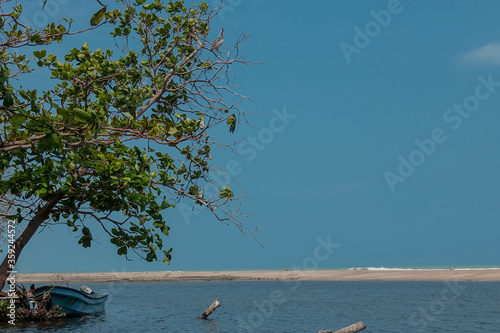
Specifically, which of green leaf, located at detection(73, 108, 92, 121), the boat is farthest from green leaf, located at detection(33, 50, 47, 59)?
the boat

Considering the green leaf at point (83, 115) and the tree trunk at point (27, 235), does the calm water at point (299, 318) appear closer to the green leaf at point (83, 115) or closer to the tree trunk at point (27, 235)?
the tree trunk at point (27, 235)

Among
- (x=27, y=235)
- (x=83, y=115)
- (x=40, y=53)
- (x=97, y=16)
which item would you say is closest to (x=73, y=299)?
(x=27, y=235)

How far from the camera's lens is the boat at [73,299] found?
29.8m

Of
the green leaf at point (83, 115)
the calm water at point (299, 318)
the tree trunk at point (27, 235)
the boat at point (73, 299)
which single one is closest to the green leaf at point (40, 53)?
the tree trunk at point (27, 235)

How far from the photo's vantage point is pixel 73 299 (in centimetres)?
3133

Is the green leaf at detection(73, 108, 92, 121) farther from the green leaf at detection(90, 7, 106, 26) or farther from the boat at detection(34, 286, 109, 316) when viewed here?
the boat at detection(34, 286, 109, 316)

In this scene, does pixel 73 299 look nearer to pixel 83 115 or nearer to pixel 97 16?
pixel 83 115

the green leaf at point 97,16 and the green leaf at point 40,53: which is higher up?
the green leaf at point 40,53

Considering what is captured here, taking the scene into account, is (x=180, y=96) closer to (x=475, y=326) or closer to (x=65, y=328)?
(x=65, y=328)

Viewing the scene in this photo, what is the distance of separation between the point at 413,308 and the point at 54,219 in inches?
1366

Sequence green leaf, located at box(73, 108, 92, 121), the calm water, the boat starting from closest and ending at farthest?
1. green leaf, located at box(73, 108, 92, 121)
2. the calm water
3. the boat

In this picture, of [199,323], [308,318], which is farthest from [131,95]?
[308,318]

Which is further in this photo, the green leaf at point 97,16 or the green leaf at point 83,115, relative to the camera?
the green leaf at point 83,115

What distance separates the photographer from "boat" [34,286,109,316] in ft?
97.9
